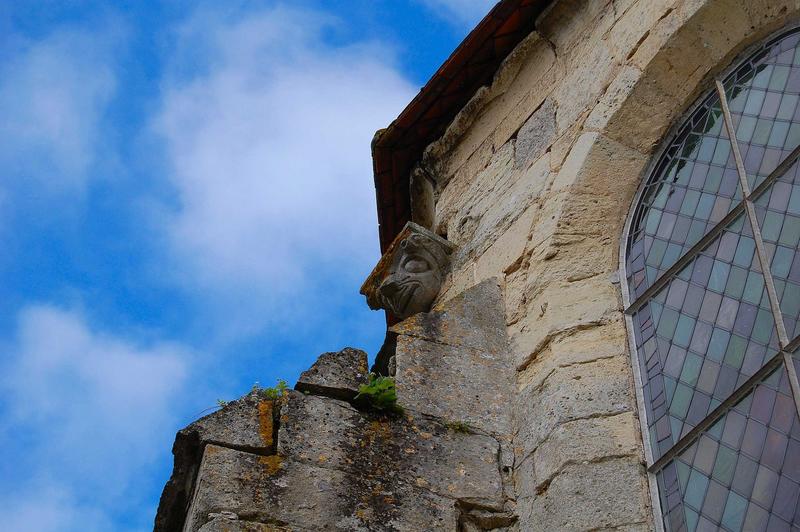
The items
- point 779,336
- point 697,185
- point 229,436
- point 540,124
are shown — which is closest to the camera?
point 779,336

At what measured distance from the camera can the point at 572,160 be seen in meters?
5.55

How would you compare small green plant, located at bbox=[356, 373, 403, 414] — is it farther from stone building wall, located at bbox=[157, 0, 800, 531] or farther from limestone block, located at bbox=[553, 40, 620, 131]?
limestone block, located at bbox=[553, 40, 620, 131]

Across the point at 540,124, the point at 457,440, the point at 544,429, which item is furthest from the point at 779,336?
the point at 540,124

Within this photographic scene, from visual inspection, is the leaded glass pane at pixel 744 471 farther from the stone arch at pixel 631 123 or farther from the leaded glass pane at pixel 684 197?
the stone arch at pixel 631 123

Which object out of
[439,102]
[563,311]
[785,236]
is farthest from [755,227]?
[439,102]

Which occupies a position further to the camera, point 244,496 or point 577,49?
point 577,49

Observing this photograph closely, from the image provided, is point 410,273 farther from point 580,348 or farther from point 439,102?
point 580,348

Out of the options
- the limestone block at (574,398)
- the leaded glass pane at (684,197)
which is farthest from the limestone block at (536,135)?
the limestone block at (574,398)

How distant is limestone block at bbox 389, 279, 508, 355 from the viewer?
5.27m

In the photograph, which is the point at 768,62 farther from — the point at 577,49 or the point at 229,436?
the point at 229,436

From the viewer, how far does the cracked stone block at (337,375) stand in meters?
4.88

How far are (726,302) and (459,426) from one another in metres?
1.15

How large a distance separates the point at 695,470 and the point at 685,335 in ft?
2.05

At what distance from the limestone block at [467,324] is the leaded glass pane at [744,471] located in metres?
1.20
